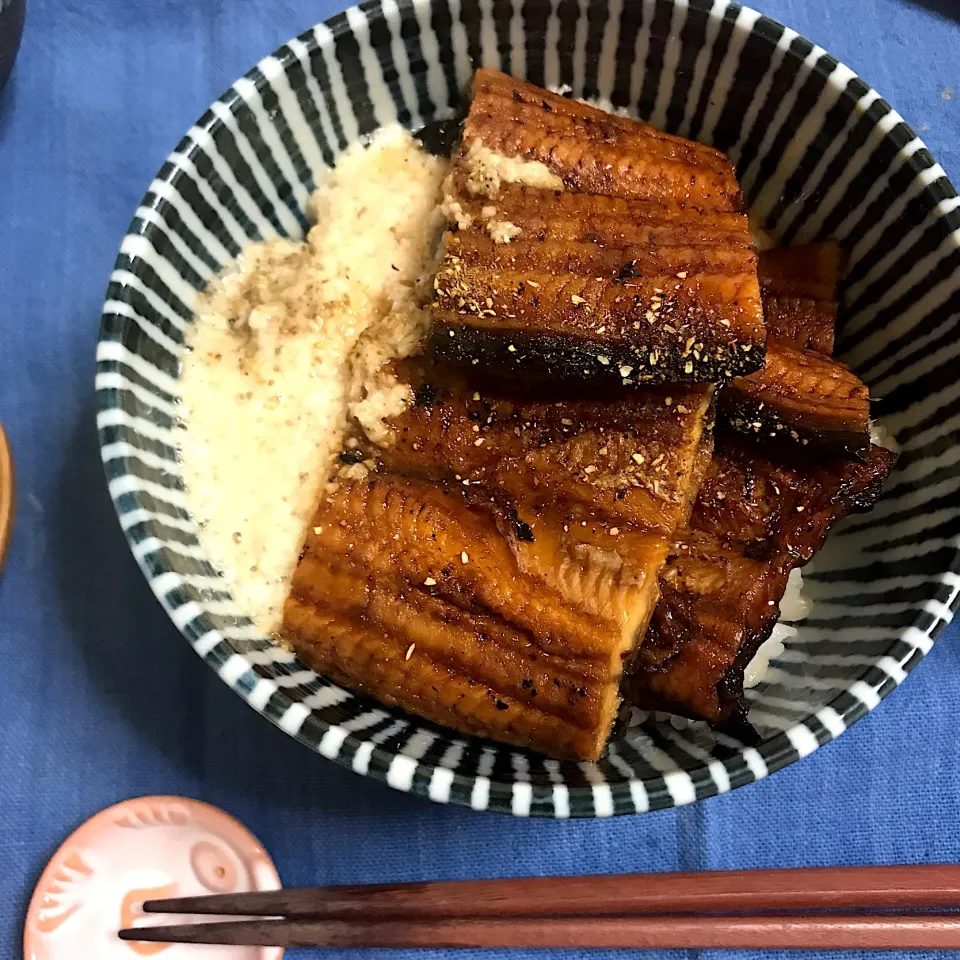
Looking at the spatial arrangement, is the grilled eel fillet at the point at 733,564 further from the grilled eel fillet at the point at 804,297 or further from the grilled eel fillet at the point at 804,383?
the grilled eel fillet at the point at 804,297

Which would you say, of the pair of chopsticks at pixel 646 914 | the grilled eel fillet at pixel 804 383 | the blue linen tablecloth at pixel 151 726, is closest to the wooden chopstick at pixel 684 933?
the pair of chopsticks at pixel 646 914

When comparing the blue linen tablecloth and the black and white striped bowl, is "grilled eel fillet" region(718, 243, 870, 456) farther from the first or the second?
the blue linen tablecloth

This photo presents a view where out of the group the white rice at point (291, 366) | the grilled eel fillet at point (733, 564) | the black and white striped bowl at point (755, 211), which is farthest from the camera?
the white rice at point (291, 366)

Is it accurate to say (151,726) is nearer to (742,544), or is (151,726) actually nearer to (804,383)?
(742,544)

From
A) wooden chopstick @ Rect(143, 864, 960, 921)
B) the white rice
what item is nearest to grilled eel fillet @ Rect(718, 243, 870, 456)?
the white rice

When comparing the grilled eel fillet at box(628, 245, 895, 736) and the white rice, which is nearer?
the grilled eel fillet at box(628, 245, 895, 736)

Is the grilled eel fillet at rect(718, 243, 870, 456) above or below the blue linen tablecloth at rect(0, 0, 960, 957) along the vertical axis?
above

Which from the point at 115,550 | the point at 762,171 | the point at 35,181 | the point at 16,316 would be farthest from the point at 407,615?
the point at 35,181
